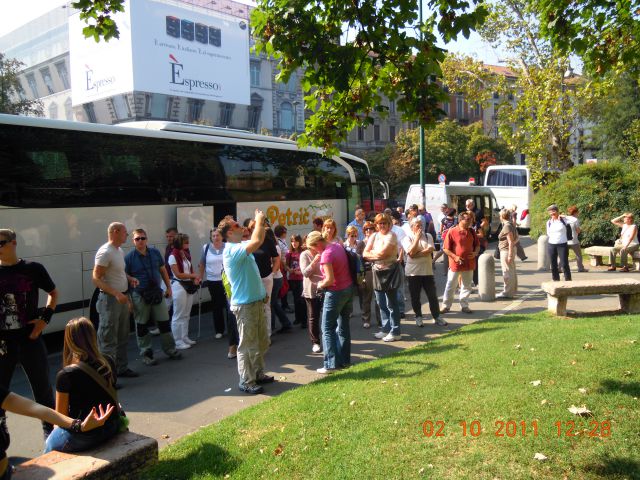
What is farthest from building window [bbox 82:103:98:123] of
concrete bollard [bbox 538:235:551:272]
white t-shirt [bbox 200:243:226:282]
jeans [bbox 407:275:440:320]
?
→ jeans [bbox 407:275:440:320]

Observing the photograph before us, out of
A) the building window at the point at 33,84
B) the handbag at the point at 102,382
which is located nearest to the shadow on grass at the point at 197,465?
the handbag at the point at 102,382

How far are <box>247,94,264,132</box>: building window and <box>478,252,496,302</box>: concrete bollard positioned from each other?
165 feet

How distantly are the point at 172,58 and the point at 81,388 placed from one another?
46334mm

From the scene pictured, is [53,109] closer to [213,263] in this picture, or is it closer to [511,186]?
[511,186]

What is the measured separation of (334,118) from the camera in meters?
6.63

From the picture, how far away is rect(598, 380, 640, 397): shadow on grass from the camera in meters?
4.68

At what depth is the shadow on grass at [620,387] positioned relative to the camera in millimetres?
4680

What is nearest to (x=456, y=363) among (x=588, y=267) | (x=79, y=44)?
(x=588, y=267)

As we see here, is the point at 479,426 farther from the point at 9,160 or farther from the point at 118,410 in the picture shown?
the point at 9,160

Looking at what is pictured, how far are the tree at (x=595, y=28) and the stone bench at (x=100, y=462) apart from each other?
257 inches

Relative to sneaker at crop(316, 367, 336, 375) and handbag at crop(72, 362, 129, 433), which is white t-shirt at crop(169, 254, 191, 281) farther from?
handbag at crop(72, 362, 129, 433)

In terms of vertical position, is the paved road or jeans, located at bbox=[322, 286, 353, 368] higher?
jeans, located at bbox=[322, 286, 353, 368]

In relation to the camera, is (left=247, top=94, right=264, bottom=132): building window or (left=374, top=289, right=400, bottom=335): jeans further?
(left=247, top=94, right=264, bottom=132): building window
